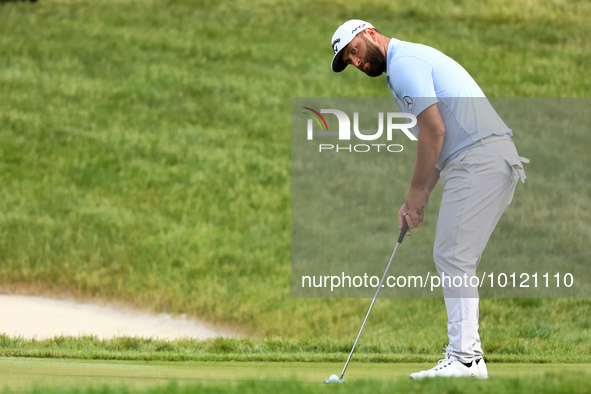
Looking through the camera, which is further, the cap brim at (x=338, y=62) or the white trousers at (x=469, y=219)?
the cap brim at (x=338, y=62)

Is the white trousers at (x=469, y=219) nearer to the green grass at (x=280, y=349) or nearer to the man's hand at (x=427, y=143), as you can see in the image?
the man's hand at (x=427, y=143)

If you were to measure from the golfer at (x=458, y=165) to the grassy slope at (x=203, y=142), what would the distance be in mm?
3253

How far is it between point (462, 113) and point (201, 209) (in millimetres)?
9200

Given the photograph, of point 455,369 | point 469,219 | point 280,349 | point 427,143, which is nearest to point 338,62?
point 427,143

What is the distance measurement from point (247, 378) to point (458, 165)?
172cm

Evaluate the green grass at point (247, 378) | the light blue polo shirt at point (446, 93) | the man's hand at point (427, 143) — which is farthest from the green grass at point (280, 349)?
the light blue polo shirt at point (446, 93)

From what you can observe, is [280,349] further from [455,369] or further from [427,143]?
[427,143]

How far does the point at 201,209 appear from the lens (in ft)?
43.9

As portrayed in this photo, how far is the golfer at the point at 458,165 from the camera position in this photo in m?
4.43

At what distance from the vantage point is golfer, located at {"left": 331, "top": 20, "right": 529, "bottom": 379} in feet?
14.5

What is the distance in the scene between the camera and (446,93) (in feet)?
14.9

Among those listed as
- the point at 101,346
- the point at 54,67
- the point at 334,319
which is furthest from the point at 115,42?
the point at 101,346

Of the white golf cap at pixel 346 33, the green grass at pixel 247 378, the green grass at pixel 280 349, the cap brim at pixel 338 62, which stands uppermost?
the white golf cap at pixel 346 33

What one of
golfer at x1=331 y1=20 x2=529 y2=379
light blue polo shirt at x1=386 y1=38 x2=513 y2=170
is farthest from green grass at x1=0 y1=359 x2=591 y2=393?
light blue polo shirt at x1=386 y1=38 x2=513 y2=170
